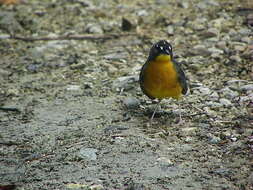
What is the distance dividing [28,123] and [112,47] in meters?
2.51

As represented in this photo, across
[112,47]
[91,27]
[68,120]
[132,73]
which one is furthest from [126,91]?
[91,27]

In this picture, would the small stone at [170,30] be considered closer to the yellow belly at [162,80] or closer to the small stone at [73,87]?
the small stone at [73,87]

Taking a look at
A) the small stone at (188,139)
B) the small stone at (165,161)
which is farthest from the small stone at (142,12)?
the small stone at (165,161)

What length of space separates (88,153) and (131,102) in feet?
4.56

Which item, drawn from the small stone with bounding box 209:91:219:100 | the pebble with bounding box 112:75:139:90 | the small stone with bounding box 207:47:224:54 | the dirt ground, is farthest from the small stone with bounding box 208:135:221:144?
the small stone with bounding box 207:47:224:54

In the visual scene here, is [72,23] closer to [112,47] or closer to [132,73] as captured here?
[112,47]

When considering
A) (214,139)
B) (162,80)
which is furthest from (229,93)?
(214,139)

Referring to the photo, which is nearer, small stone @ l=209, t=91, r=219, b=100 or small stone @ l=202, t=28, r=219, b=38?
small stone @ l=209, t=91, r=219, b=100

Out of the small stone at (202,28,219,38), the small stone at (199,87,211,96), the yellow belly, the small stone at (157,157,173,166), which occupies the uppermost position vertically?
the yellow belly

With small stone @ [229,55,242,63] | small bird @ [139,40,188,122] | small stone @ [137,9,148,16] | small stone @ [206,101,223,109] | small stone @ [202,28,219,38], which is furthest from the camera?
small stone @ [137,9,148,16]

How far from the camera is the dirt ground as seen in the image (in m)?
5.11

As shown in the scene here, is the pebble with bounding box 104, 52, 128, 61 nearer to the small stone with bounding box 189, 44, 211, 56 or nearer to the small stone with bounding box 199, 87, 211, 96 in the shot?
the small stone with bounding box 189, 44, 211, 56

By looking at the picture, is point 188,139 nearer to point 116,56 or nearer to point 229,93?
point 229,93

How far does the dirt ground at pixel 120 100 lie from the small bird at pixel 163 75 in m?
0.29
